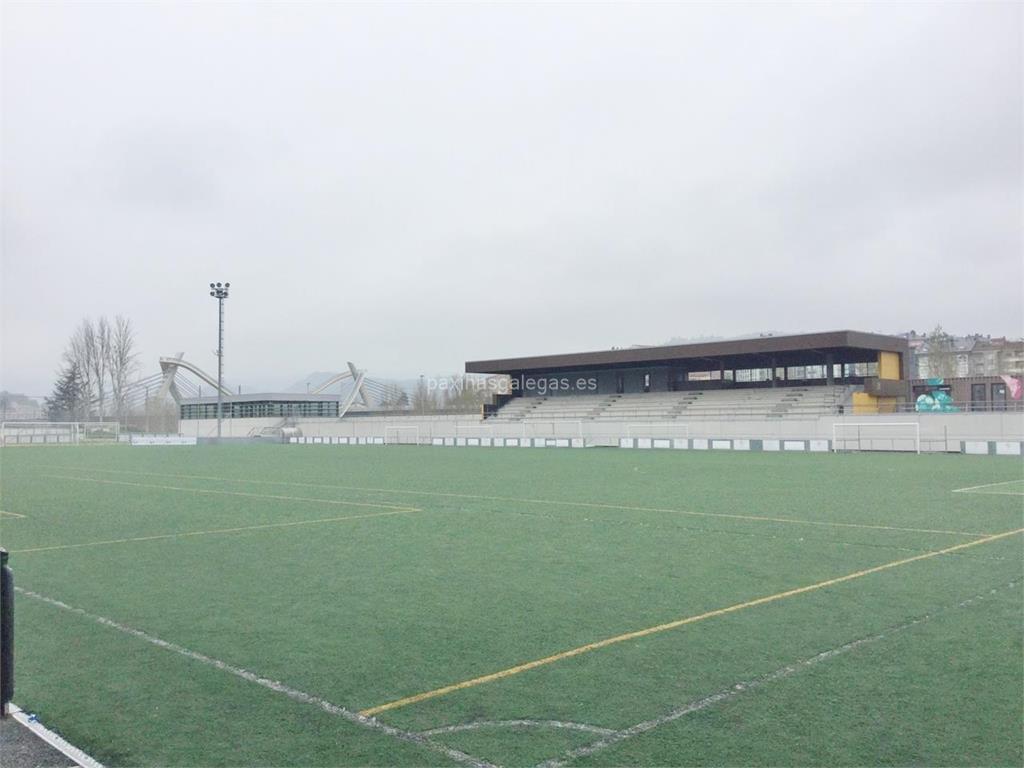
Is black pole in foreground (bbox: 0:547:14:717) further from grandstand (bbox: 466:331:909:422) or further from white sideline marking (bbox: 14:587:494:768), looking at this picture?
grandstand (bbox: 466:331:909:422)

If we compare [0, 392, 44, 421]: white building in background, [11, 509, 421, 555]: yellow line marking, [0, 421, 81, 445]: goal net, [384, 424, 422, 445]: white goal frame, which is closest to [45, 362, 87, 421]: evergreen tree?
[0, 392, 44, 421]: white building in background

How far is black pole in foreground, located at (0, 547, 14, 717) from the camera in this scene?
503cm

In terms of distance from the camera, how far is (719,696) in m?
5.32

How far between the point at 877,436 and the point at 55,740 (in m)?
40.9

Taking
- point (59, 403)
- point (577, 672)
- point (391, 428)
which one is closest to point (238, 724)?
point (577, 672)

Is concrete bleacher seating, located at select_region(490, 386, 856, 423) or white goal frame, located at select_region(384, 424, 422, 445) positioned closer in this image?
concrete bleacher seating, located at select_region(490, 386, 856, 423)

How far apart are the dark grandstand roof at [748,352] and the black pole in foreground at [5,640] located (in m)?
48.0

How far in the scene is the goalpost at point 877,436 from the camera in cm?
3941

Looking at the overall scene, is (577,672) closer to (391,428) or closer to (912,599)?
(912,599)

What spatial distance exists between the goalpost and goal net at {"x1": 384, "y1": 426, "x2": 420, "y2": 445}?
30.5 metres

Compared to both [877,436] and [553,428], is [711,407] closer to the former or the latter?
[553,428]

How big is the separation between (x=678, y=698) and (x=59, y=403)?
108 meters

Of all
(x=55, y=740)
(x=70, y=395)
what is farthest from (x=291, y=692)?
(x=70, y=395)

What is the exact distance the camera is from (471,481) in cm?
2395
